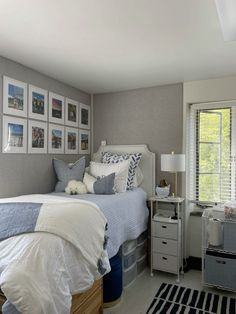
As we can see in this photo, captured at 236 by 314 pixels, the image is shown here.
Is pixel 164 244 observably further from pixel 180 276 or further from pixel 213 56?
pixel 213 56

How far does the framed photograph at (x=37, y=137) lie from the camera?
2812 millimetres

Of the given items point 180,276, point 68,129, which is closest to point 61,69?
point 68,129

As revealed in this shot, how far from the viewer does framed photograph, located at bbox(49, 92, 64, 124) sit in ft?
10.2

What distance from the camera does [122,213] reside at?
262cm

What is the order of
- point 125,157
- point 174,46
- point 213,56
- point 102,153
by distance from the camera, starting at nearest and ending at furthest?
point 174,46 < point 213,56 < point 125,157 < point 102,153

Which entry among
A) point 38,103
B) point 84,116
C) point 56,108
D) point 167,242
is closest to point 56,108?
point 56,108

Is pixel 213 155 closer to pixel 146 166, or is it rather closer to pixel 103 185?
pixel 146 166

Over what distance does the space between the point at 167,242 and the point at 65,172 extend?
146cm

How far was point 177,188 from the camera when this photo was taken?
10.9ft

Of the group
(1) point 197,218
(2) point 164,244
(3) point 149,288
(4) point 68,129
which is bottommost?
(3) point 149,288

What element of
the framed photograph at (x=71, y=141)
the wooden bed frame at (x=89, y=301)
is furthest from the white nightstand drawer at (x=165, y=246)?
the framed photograph at (x=71, y=141)

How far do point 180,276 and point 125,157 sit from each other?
1582 mm

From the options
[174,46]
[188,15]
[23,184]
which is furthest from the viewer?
[23,184]

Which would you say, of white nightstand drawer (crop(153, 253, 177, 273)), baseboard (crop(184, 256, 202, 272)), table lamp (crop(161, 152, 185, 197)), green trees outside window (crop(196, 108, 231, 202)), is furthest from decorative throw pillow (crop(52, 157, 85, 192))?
baseboard (crop(184, 256, 202, 272))
